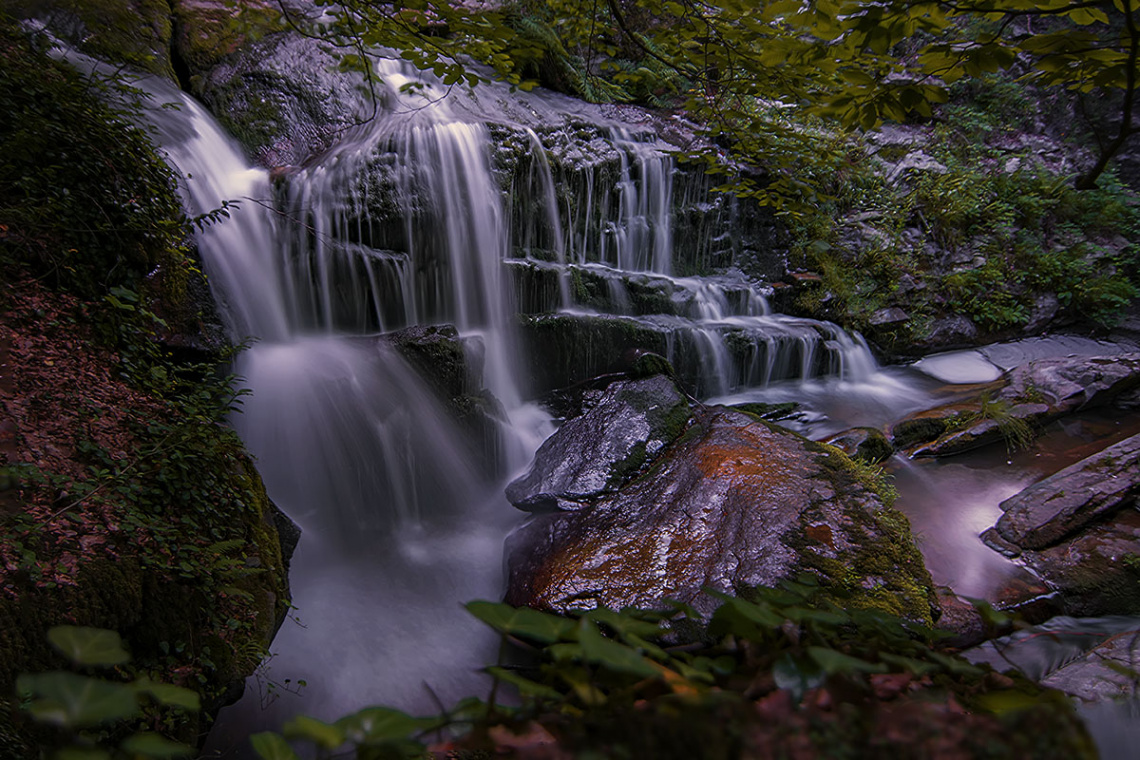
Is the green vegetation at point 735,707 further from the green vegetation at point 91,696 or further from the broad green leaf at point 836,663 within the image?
the green vegetation at point 91,696

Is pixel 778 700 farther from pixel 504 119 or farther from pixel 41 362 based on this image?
pixel 504 119

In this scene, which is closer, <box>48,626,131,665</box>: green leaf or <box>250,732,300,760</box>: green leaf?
<box>48,626,131,665</box>: green leaf

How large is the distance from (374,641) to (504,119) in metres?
7.35

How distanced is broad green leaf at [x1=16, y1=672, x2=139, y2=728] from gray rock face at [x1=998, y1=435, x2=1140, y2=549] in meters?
5.76

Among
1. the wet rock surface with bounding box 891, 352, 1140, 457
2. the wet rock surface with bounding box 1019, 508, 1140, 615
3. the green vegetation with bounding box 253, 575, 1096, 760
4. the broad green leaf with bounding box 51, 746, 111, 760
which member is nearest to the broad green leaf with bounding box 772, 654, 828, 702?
the green vegetation with bounding box 253, 575, 1096, 760

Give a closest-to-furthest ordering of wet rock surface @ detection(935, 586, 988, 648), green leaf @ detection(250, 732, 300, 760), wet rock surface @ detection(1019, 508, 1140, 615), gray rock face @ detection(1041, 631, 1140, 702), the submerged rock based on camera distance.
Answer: green leaf @ detection(250, 732, 300, 760), gray rock face @ detection(1041, 631, 1140, 702), wet rock surface @ detection(935, 586, 988, 648), wet rock surface @ detection(1019, 508, 1140, 615), the submerged rock

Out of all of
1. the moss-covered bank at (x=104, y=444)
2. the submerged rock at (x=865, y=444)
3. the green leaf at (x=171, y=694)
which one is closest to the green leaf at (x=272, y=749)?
the green leaf at (x=171, y=694)

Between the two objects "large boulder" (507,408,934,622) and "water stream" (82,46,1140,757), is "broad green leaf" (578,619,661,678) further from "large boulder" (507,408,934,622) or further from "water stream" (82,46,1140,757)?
"water stream" (82,46,1140,757)

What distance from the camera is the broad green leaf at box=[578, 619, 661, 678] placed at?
0.58 metres

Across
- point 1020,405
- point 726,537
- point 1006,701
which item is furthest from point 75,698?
point 1020,405

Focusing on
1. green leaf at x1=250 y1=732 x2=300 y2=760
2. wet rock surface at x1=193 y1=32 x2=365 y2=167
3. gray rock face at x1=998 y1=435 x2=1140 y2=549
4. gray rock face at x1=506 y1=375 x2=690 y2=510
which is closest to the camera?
green leaf at x1=250 y1=732 x2=300 y2=760

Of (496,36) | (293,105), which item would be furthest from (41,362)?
(293,105)

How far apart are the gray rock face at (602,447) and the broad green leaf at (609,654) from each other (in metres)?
3.73

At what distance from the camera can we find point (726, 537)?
3.41 m
